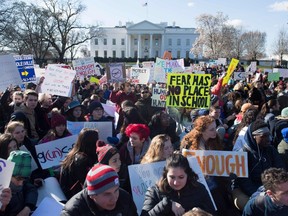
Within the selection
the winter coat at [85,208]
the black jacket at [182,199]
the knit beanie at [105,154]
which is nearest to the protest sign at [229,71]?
the knit beanie at [105,154]

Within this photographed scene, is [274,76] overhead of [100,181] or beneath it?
overhead

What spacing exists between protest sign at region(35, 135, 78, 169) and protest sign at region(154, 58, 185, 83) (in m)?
7.74

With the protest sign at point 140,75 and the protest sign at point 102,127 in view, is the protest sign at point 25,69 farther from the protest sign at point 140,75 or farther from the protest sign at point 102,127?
the protest sign at point 102,127

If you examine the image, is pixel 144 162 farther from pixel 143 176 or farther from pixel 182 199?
pixel 182 199

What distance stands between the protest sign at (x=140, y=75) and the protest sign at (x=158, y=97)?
4451mm

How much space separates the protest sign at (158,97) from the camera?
8.84 m

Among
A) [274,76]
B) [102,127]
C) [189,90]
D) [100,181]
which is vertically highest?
[189,90]

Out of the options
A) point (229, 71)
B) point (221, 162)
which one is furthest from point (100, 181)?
point (229, 71)

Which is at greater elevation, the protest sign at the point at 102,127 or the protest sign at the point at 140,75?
the protest sign at the point at 140,75

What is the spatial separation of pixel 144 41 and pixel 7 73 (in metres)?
115

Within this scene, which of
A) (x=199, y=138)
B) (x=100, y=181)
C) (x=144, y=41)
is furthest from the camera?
(x=144, y=41)

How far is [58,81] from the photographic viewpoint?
927 cm

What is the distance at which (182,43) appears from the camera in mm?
128500

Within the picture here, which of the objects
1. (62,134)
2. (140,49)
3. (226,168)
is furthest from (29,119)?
(140,49)
